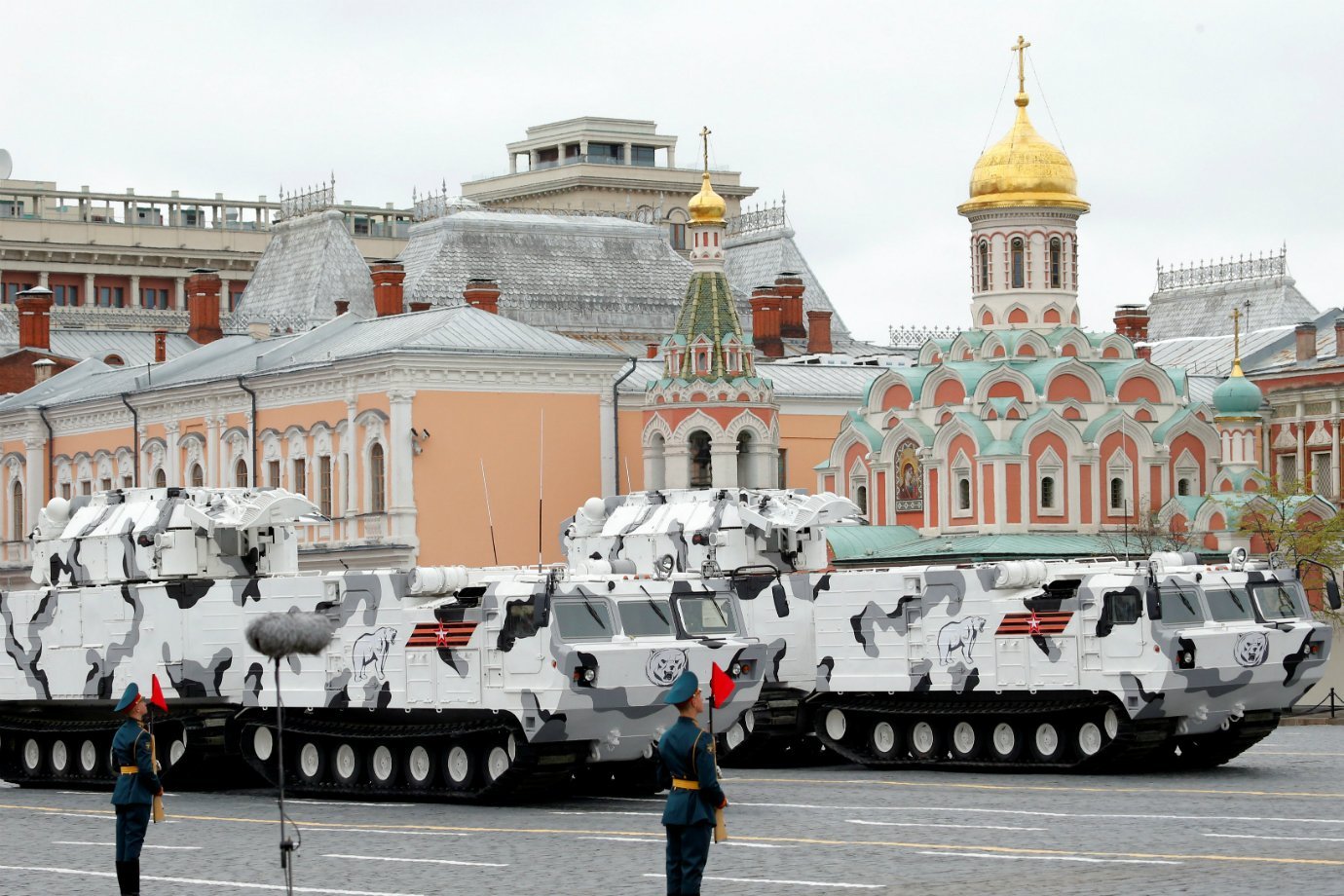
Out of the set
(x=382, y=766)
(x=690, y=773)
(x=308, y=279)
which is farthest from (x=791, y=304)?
(x=690, y=773)

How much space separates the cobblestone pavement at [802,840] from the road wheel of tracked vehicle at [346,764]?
2.27ft

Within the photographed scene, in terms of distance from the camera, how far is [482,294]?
6562cm

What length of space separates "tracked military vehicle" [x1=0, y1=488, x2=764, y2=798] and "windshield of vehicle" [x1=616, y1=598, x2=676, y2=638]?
Result: 21 mm

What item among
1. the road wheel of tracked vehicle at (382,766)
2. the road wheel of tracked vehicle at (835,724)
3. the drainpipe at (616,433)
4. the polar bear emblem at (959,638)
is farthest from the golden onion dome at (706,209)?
the road wheel of tracked vehicle at (382,766)

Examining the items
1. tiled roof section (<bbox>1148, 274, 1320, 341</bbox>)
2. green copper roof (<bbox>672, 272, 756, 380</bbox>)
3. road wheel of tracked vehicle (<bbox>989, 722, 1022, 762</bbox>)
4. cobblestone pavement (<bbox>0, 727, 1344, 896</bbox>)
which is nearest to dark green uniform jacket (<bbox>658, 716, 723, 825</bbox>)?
cobblestone pavement (<bbox>0, 727, 1344, 896</bbox>)

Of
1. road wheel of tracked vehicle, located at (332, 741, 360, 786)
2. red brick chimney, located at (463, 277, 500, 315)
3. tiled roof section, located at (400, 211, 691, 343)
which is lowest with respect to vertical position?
road wheel of tracked vehicle, located at (332, 741, 360, 786)

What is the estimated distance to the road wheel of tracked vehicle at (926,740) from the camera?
31984 mm

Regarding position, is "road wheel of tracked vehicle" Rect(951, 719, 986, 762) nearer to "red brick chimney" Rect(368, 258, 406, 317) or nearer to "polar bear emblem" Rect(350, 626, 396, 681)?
"polar bear emblem" Rect(350, 626, 396, 681)

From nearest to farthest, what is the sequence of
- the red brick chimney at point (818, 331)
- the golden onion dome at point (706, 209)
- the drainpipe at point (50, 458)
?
the golden onion dome at point (706, 209) < the drainpipe at point (50, 458) < the red brick chimney at point (818, 331)

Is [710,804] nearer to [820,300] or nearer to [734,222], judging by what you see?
[820,300]

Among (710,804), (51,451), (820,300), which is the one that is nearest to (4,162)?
(51,451)

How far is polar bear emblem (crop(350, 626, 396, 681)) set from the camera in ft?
96.0

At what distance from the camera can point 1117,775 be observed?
29984 mm

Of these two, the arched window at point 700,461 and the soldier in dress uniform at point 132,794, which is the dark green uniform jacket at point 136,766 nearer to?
the soldier in dress uniform at point 132,794
